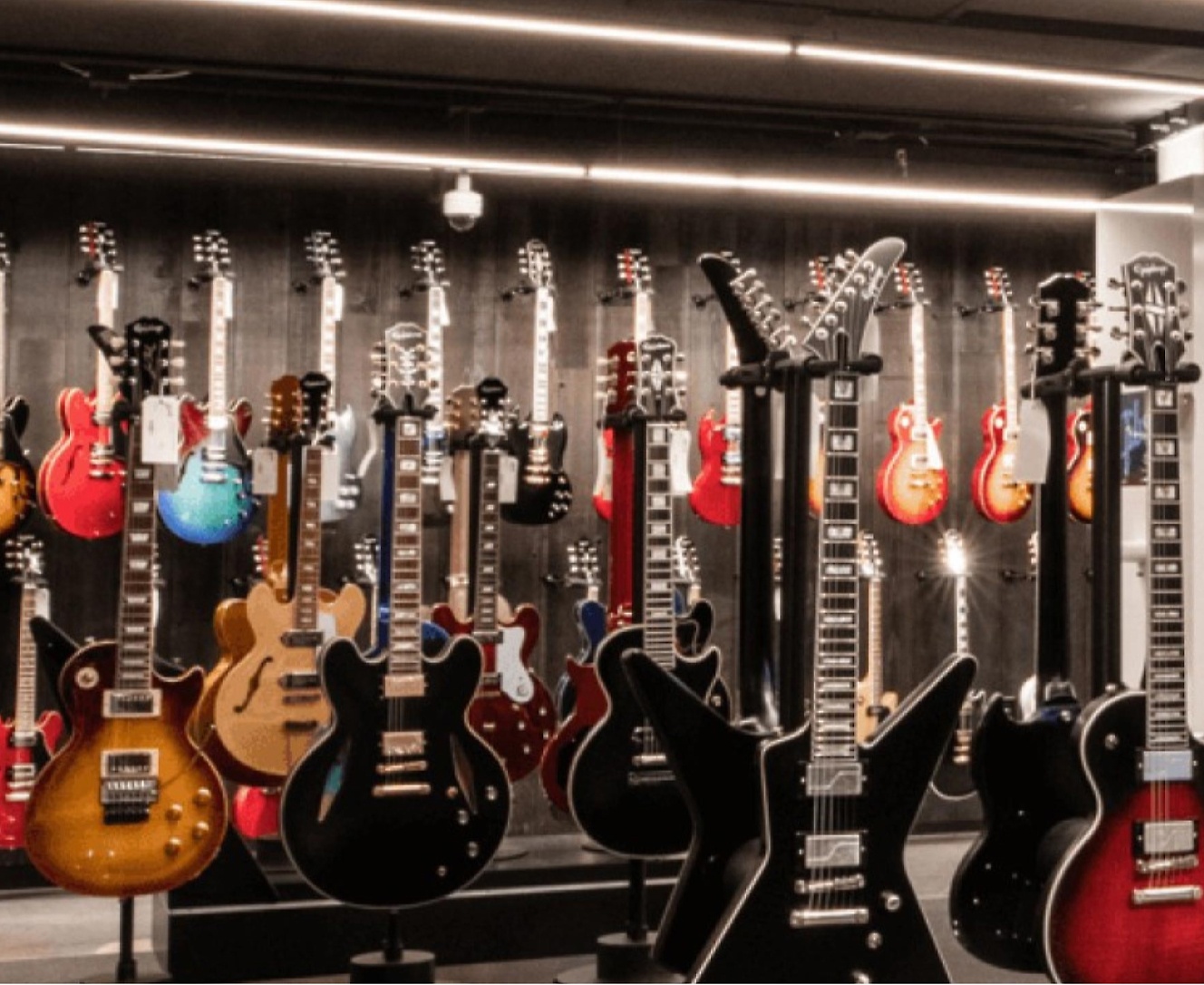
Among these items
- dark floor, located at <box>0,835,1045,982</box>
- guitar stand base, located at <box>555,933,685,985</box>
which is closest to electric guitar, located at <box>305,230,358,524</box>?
dark floor, located at <box>0,835,1045,982</box>

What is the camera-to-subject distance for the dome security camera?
21.0 feet

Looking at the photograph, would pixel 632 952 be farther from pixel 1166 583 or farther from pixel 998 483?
pixel 998 483

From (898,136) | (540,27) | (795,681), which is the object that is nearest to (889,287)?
(898,136)

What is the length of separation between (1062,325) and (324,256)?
354 centimetres

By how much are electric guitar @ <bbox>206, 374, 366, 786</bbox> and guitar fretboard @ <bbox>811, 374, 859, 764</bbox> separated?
7.05ft

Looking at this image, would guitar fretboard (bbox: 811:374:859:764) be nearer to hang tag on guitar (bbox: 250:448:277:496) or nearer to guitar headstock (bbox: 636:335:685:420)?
guitar headstock (bbox: 636:335:685:420)

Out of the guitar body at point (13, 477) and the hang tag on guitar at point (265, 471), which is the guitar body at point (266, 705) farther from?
the guitar body at point (13, 477)

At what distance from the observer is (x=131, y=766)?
4.14 m

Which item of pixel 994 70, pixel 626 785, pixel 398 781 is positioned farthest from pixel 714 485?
pixel 398 781

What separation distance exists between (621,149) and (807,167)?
83cm

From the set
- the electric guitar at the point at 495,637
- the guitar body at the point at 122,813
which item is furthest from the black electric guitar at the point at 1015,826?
the electric guitar at the point at 495,637

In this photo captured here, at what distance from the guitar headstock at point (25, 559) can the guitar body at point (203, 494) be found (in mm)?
479

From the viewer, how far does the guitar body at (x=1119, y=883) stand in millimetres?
3027

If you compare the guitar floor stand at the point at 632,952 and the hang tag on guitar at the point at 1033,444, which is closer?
the hang tag on guitar at the point at 1033,444
